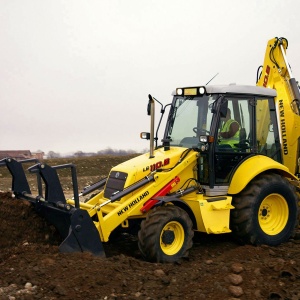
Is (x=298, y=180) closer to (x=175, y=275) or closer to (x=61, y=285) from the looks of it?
(x=175, y=275)

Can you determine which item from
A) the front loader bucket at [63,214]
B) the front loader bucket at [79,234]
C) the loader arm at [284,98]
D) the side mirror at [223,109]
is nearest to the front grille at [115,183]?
the front loader bucket at [63,214]

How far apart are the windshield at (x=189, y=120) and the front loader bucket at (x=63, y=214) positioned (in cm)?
214

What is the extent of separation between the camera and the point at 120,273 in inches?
218

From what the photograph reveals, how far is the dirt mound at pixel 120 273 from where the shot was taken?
16.6ft

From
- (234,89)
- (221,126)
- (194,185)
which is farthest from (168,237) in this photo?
(234,89)

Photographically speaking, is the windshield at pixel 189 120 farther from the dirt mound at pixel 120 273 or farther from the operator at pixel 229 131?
the dirt mound at pixel 120 273

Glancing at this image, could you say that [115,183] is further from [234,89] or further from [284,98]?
A: [284,98]

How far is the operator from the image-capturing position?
24.6ft

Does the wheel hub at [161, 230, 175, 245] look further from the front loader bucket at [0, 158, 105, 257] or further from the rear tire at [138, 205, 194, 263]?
the front loader bucket at [0, 158, 105, 257]

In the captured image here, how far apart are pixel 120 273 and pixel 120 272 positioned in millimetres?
35

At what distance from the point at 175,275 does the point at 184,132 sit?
9.14 ft

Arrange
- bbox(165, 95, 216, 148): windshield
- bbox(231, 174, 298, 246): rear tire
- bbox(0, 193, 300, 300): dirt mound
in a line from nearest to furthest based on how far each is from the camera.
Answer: bbox(0, 193, 300, 300): dirt mound
bbox(231, 174, 298, 246): rear tire
bbox(165, 95, 216, 148): windshield

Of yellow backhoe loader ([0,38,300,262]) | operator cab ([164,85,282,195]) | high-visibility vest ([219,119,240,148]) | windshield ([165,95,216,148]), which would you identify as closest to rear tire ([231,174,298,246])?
yellow backhoe loader ([0,38,300,262])

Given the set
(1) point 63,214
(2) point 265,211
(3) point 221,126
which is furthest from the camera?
(2) point 265,211
